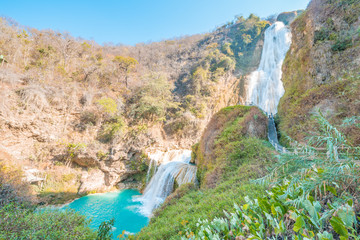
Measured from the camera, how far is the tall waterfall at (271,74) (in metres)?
19.3

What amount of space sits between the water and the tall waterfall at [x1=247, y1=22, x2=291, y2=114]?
18.6 meters

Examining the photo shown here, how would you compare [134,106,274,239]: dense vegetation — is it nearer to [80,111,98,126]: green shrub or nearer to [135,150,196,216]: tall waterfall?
[135,150,196,216]: tall waterfall

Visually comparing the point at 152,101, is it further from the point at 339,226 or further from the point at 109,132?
the point at 339,226

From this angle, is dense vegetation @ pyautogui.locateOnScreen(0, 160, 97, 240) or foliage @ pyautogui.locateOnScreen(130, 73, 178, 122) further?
foliage @ pyautogui.locateOnScreen(130, 73, 178, 122)

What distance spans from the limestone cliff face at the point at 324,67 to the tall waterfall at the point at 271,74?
965cm

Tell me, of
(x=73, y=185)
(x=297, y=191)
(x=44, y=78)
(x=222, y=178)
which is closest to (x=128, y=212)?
(x=73, y=185)

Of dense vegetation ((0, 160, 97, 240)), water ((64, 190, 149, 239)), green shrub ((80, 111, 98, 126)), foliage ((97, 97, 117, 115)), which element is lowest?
water ((64, 190, 149, 239))

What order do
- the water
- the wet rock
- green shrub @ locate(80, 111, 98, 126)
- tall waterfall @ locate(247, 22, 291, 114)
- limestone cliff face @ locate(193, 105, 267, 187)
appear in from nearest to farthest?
limestone cliff face @ locate(193, 105, 267, 187), the water, the wet rock, green shrub @ locate(80, 111, 98, 126), tall waterfall @ locate(247, 22, 291, 114)

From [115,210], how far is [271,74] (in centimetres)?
2452

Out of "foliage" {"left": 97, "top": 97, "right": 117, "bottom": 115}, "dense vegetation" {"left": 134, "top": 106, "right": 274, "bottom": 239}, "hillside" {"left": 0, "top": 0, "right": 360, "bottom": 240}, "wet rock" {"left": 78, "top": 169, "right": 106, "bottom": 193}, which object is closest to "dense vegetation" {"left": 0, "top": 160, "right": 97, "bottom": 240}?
"hillside" {"left": 0, "top": 0, "right": 360, "bottom": 240}

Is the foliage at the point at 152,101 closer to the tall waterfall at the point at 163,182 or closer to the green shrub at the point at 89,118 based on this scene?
the green shrub at the point at 89,118

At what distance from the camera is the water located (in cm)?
841

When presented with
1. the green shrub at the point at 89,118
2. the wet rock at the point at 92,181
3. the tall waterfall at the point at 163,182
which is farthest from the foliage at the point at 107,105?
the tall waterfall at the point at 163,182

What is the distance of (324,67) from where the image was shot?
8.05 m
